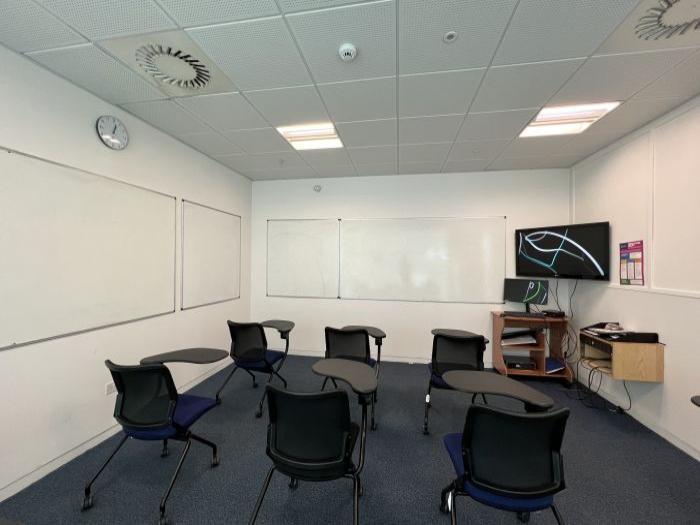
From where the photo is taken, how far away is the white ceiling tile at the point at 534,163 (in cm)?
355

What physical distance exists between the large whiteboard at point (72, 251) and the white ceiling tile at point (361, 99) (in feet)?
6.53

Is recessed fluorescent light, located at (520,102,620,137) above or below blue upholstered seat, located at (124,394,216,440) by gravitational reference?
above

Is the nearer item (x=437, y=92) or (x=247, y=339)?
(x=437, y=92)

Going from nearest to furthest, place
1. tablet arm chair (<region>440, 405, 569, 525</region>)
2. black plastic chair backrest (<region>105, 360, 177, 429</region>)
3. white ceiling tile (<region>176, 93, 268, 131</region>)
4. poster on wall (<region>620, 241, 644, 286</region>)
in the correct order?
1. tablet arm chair (<region>440, 405, 569, 525</region>)
2. black plastic chair backrest (<region>105, 360, 177, 429</region>)
3. white ceiling tile (<region>176, 93, 268, 131</region>)
4. poster on wall (<region>620, 241, 644, 286</region>)

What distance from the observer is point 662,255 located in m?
2.49

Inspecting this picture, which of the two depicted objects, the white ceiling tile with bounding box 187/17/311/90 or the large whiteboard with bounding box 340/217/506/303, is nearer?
the white ceiling tile with bounding box 187/17/311/90

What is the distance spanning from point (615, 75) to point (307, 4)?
2.18 metres

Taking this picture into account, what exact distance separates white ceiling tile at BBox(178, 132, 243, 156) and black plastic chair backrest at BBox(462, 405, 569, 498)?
3378 millimetres

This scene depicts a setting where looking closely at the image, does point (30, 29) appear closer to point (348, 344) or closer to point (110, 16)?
point (110, 16)

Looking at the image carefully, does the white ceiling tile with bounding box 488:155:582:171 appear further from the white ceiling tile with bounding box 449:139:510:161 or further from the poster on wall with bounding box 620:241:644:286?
the poster on wall with bounding box 620:241:644:286

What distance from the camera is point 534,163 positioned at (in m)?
3.73

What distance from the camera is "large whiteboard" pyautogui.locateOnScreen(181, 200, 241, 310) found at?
3240 millimetres

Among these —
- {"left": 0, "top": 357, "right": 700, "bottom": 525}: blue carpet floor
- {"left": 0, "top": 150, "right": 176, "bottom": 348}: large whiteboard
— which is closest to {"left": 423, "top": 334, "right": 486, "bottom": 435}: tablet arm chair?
{"left": 0, "top": 357, "right": 700, "bottom": 525}: blue carpet floor

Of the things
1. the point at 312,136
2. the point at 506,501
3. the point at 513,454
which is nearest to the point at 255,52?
the point at 312,136
